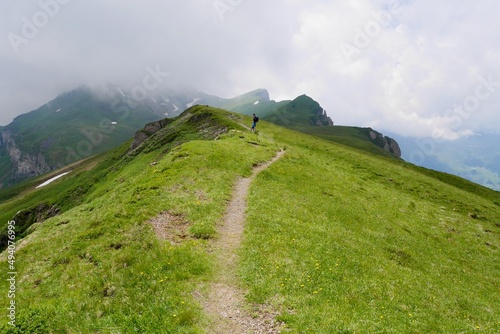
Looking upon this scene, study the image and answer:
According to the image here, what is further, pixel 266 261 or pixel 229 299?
Answer: pixel 266 261

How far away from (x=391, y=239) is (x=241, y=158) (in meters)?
20.6

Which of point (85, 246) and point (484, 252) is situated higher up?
point (85, 246)

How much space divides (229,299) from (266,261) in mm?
3773

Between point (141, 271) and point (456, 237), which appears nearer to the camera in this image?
point (141, 271)

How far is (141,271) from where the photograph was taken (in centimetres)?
1593

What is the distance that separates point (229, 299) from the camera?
47.0 ft

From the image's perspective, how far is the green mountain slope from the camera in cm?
1339

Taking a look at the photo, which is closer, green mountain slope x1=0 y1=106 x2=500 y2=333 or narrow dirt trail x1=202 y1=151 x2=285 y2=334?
narrow dirt trail x1=202 y1=151 x2=285 y2=334

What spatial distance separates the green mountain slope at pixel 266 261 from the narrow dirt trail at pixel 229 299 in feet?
1.64

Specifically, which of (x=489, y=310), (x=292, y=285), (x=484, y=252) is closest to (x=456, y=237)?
(x=484, y=252)

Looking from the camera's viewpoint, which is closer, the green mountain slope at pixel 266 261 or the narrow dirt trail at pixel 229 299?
the narrow dirt trail at pixel 229 299

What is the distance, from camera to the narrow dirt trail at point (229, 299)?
12.5 meters

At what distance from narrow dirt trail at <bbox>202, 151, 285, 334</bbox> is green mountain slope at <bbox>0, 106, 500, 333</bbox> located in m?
0.50

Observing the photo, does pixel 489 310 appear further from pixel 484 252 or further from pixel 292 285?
pixel 484 252
